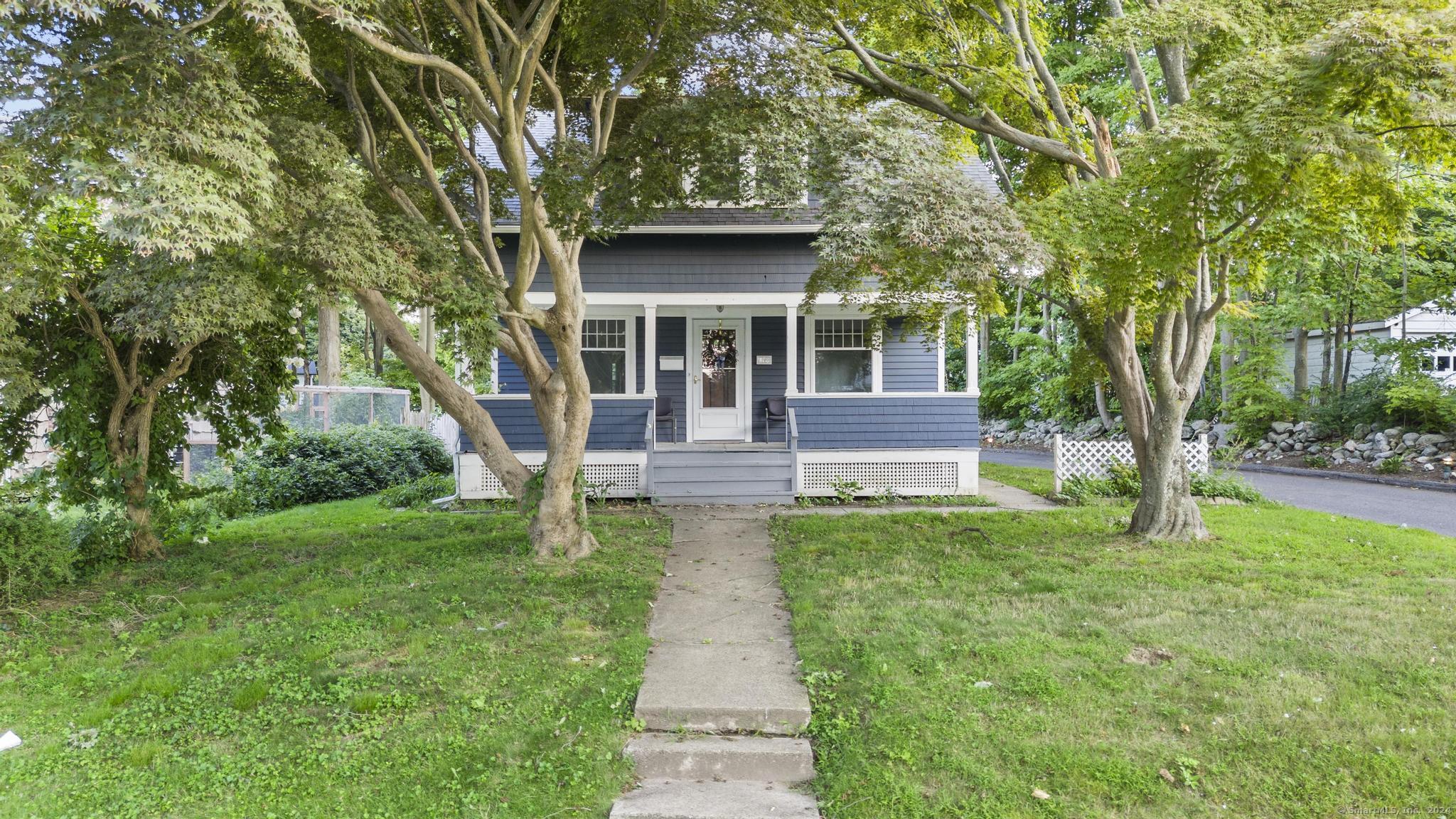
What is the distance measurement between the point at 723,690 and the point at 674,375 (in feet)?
29.9

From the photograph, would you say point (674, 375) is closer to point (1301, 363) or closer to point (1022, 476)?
point (1022, 476)

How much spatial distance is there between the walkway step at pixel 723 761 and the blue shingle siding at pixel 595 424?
832 centimetres

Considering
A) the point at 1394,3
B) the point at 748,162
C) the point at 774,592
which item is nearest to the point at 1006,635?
the point at 774,592

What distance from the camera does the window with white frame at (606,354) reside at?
41.8ft

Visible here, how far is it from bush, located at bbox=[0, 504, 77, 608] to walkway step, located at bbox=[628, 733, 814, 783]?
5645 mm

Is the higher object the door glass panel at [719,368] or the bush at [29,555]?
the door glass panel at [719,368]

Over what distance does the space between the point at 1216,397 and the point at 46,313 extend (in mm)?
24445

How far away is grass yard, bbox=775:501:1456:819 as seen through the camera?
3.52 meters

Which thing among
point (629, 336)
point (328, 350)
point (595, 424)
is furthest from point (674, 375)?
point (328, 350)

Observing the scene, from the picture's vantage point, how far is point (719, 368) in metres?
13.5

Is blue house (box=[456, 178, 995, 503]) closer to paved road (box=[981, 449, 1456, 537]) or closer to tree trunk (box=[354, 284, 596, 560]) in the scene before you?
tree trunk (box=[354, 284, 596, 560])

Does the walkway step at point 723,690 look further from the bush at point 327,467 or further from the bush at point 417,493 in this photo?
the bush at point 327,467

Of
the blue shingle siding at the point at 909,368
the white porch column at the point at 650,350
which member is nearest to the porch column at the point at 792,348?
the blue shingle siding at the point at 909,368

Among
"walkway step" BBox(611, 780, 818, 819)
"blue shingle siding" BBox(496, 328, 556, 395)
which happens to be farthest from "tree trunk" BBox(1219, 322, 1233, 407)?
"walkway step" BBox(611, 780, 818, 819)
